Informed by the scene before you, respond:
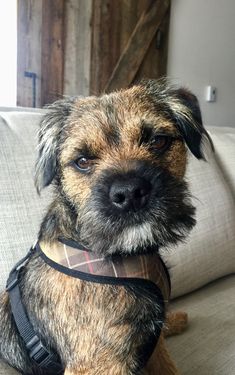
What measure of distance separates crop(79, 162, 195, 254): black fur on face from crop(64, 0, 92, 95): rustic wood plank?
173 cm

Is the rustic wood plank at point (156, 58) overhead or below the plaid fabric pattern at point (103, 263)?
overhead

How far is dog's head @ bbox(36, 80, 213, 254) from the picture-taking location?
84 centimetres

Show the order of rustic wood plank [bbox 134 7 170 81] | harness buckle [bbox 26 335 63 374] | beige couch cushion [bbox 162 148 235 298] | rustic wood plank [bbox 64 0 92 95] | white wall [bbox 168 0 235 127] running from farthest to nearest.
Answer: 1. white wall [bbox 168 0 235 127]
2. rustic wood plank [bbox 134 7 170 81]
3. rustic wood plank [bbox 64 0 92 95]
4. beige couch cushion [bbox 162 148 235 298]
5. harness buckle [bbox 26 335 63 374]

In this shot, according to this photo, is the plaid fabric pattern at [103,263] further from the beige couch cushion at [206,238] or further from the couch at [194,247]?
the beige couch cushion at [206,238]

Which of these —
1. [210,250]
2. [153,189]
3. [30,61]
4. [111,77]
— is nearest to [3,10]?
[30,61]

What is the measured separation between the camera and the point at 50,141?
1.04m

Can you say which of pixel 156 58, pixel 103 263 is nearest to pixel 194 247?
pixel 103 263

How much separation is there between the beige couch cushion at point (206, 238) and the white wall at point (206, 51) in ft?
4.87

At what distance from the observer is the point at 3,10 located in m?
2.19

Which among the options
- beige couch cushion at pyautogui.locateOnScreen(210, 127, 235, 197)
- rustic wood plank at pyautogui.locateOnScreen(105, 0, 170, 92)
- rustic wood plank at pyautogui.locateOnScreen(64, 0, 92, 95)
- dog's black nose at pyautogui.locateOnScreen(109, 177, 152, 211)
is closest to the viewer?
dog's black nose at pyautogui.locateOnScreen(109, 177, 152, 211)

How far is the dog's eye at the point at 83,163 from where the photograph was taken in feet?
3.15

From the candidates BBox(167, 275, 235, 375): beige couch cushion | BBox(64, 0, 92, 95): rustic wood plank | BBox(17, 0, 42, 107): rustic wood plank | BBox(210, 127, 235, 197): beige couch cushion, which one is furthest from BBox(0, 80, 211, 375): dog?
BBox(64, 0, 92, 95): rustic wood plank

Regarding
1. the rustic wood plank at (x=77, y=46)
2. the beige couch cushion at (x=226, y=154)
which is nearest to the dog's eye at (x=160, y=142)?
the beige couch cushion at (x=226, y=154)

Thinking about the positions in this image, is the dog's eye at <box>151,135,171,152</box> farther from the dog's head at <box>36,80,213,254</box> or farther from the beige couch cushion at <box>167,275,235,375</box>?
the beige couch cushion at <box>167,275,235,375</box>
